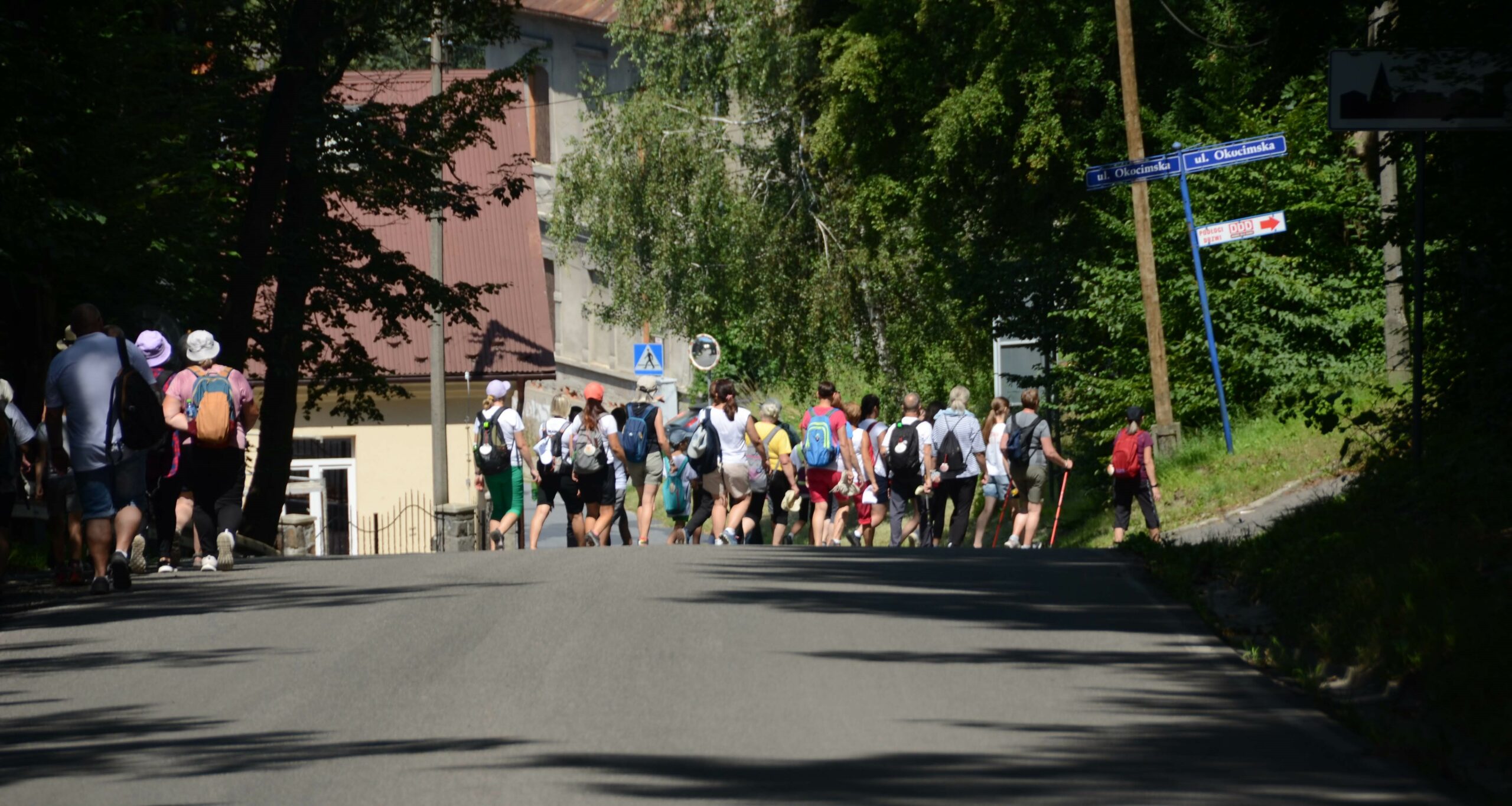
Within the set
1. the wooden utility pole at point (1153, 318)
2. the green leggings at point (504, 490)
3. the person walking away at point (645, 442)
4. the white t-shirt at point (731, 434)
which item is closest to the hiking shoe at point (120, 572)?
the green leggings at point (504, 490)

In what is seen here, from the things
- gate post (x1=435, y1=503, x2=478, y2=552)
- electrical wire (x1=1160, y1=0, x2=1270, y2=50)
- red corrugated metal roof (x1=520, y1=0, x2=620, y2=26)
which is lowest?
gate post (x1=435, y1=503, x2=478, y2=552)

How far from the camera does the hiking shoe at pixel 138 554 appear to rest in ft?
46.3

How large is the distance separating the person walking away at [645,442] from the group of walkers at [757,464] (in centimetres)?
2

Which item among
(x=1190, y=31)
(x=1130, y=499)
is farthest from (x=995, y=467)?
(x=1190, y=31)

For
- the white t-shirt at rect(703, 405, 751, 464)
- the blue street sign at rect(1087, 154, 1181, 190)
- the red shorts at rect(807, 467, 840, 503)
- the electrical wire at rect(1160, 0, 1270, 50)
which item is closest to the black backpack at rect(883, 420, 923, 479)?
the red shorts at rect(807, 467, 840, 503)

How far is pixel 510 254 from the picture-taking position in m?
41.2

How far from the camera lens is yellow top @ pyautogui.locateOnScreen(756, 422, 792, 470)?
2116 cm

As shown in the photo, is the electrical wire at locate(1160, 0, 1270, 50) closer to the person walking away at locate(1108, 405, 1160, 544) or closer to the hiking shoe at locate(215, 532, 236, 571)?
the person walking away at locate(1108, 405, 1160, 544)

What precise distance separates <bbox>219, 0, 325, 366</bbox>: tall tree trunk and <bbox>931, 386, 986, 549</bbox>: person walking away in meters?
8.36

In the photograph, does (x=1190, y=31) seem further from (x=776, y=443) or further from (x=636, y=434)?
(x=636, y=434)

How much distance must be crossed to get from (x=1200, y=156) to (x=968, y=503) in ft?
14.6

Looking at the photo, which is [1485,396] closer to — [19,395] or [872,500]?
[872,500]

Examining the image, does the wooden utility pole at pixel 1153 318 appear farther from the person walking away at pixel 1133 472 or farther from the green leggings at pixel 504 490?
the green leggings at pixel 504 490

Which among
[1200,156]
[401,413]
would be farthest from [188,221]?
[401,413]
